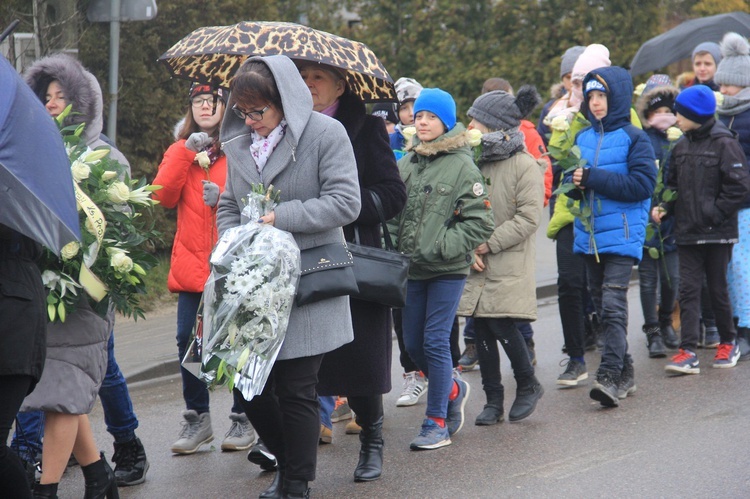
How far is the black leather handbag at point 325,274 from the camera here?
15.4 feet

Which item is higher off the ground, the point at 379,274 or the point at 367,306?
the point at 379,274

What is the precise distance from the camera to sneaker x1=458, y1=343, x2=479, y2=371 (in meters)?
8.37

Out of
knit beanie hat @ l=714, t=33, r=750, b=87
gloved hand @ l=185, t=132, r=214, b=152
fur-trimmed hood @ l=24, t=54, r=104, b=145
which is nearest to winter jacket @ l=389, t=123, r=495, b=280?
gloved hand @ l=185, t=132, r=214, b=152

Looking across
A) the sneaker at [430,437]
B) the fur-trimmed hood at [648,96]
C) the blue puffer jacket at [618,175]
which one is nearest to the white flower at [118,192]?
the sneaker at [430,437]

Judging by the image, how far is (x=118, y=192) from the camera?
4.92m

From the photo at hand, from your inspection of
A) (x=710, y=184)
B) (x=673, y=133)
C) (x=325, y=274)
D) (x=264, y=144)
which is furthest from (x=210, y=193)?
(x=673, y=133)

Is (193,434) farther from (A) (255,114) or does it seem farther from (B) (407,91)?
(B) (407,91)

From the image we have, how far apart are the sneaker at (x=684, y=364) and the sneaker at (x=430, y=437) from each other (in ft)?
7.61

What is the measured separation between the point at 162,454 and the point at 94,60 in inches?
255

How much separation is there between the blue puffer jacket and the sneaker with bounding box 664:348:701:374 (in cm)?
106

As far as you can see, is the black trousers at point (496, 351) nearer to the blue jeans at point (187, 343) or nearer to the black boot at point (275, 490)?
the blue jeans at point (187, 343)

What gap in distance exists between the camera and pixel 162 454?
247 inches

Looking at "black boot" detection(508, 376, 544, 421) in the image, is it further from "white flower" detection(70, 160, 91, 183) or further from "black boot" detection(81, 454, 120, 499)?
"white flower" detection(70, 160, 91, 183)

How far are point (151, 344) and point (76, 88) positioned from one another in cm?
410
